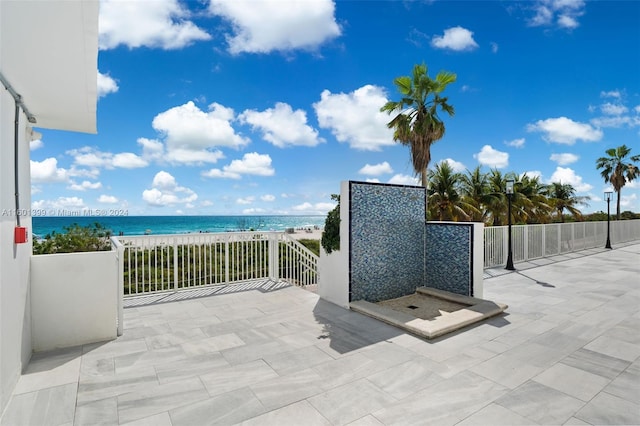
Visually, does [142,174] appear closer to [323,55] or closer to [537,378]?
[323,55]

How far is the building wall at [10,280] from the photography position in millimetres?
2469

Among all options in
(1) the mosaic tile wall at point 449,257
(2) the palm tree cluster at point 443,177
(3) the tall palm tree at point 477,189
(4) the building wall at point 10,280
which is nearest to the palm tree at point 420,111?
(2) the palm tree cluster at point 443,177

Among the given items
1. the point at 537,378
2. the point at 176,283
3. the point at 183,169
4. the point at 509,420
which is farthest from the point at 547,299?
the point at 183,169

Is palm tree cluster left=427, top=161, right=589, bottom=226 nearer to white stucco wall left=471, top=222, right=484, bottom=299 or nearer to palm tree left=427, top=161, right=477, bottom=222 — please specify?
palm tree left=427, top=161, right=477, bottom=222

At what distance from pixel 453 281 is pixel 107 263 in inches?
219

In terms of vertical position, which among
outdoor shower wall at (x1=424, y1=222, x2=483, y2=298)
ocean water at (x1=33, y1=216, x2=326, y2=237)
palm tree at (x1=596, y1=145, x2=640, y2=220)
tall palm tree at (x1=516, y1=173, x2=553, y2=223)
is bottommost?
ocean water at (x1=33, y1=216, x2=326, y2=237)

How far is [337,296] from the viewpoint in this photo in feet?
17.5

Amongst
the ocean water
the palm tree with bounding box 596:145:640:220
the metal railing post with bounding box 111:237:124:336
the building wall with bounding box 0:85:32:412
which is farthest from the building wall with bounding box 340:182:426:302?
the palm tree with bounding box 596:145:640:220

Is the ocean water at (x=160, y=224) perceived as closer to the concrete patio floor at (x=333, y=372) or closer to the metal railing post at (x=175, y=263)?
the metal railing post at (x=175, y=263)

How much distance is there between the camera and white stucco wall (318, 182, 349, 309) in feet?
16.9

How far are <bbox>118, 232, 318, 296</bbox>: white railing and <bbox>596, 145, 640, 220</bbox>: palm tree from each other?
23.8 m

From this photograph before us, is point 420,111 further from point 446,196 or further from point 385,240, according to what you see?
point 385,240

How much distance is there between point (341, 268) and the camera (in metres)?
5.28

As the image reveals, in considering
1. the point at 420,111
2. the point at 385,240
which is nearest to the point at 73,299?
the point at 385,240
